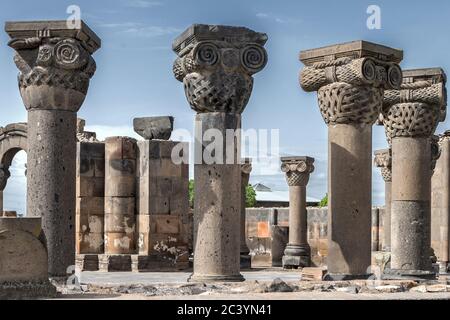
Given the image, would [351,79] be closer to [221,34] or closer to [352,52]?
[352,52]

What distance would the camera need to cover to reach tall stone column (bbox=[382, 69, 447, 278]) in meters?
14.5

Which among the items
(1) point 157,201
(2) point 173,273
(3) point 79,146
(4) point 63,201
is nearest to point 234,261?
(4) point 63,201

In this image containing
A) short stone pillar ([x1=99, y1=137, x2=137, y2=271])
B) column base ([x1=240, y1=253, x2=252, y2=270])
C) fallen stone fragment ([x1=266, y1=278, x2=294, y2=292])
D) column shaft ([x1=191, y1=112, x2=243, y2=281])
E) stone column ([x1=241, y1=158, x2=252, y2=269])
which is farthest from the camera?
stone column ([x1=241, y1=158, x2=252, y2=269])

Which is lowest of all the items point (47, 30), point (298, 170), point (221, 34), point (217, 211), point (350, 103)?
point (217, 211)

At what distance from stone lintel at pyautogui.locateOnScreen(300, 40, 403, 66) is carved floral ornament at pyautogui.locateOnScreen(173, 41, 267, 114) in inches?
47.7

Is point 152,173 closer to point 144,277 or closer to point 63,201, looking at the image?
point 144,277

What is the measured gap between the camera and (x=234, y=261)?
38.9 ft

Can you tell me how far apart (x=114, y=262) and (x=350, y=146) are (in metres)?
7.49

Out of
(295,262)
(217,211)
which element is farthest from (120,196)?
(217,211)

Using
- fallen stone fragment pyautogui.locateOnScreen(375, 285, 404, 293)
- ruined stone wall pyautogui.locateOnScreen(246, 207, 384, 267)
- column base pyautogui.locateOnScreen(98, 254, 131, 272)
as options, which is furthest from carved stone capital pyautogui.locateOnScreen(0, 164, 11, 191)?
fallen stone fragment pyautogui.locateOnScreen(375, 285, 404, 293)

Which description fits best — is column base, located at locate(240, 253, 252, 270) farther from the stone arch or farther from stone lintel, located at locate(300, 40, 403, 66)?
stone lintel, located at locate(300, 40, 403, 66)

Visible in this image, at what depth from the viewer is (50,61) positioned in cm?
1195

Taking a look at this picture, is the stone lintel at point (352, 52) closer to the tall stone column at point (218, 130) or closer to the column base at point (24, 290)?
the tall stone column at point (218, 130)

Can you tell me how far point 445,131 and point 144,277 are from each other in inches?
368
